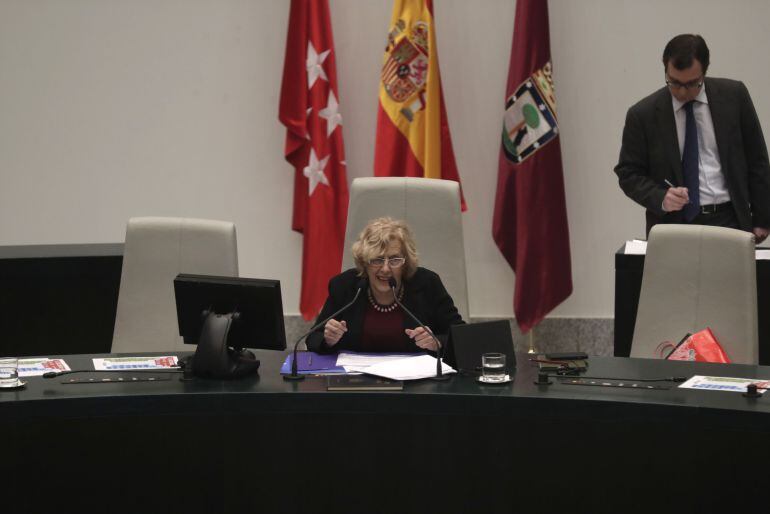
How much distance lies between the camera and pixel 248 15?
19.1 feet

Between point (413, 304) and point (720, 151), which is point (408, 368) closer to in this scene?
point (413, 304)

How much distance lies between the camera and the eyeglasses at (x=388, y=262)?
3369 millimetres

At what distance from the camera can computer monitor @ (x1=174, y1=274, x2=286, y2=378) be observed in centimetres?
298

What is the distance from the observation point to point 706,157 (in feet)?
14.5

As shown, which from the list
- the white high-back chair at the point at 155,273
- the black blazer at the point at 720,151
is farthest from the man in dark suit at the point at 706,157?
the white high-back chair at the point at 155,273

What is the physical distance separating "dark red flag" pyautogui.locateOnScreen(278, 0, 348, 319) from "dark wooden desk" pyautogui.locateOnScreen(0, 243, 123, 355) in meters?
1.27

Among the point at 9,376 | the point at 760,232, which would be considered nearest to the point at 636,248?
the point at 760,232

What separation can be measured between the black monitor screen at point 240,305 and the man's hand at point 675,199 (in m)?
1.94

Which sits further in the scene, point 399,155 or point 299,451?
point 399,155

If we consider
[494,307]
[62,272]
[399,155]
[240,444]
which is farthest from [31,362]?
[494,307]

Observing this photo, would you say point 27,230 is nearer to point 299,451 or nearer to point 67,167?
point 67,167

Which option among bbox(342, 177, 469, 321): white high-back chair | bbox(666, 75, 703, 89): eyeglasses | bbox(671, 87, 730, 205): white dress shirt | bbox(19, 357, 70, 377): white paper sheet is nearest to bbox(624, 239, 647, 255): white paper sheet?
bbox(671, 87, 730, 205): white dress shirt

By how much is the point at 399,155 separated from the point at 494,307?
1.00m

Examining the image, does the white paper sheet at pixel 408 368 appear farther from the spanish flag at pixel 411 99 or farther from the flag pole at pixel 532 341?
the flag pole at pixel 532 341
